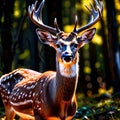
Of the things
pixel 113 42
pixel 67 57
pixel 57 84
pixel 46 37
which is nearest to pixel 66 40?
pixel 67 57

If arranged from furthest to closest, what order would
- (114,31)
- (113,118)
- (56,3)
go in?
1. (114,31)
2. (56,3)
3. (113,118)

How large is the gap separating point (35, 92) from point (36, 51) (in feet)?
21.6

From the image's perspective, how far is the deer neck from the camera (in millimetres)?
10289

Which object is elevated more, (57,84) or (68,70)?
(68,70)

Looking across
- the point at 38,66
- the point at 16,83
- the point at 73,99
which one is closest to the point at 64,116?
the point at 73,99

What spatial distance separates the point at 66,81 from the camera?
10375 millimetres

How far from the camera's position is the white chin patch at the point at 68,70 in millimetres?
10250

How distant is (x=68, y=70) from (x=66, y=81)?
230 mm

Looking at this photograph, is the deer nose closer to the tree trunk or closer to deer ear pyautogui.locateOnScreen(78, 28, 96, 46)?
deer ear pyautogui.locateOnScreen(78, 28, 96, 46)

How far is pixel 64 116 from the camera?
10.4 meters

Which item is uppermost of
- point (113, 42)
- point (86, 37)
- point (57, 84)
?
point (86, 37)

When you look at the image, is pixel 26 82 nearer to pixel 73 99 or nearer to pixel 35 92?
pixel 35 92

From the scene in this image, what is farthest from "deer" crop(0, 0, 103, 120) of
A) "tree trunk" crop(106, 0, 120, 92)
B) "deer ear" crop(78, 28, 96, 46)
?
"tree trunk" crop(106, 0, 120, 92)

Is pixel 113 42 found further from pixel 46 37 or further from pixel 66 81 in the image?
pixel 66 81
